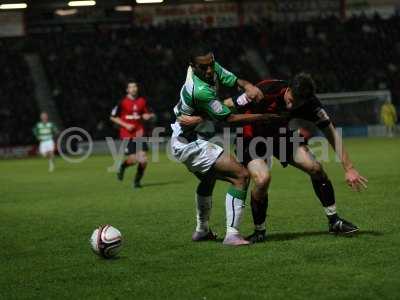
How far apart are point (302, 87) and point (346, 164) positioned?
3.03 feet

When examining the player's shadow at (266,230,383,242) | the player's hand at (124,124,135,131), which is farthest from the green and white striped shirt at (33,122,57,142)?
the player's shadow at (266,230,383,242)

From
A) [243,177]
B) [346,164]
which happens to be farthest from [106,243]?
[346,164]

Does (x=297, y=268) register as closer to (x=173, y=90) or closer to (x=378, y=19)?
(x=173, y=90)

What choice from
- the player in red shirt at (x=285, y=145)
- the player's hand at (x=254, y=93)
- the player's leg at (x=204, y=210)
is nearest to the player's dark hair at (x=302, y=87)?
the player in red shirt at (x=285, y=145)

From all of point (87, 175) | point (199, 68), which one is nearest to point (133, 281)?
point (199, 68)

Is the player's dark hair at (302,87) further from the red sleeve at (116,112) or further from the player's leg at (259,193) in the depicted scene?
the red sleeve at (116,112)

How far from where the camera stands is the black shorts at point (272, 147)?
8586 mm

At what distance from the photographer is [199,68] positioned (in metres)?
8.10

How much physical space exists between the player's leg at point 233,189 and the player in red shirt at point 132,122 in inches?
330

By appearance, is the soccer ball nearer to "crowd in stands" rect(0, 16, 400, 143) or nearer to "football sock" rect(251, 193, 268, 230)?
"football sock" rect(251, 193, 268, 230)

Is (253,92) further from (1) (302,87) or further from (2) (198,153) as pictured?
(2) (198,153)

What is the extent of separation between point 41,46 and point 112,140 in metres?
7.80

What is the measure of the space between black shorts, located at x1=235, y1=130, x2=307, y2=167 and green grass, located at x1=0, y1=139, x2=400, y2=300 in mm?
875

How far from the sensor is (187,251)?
8.07 meters
